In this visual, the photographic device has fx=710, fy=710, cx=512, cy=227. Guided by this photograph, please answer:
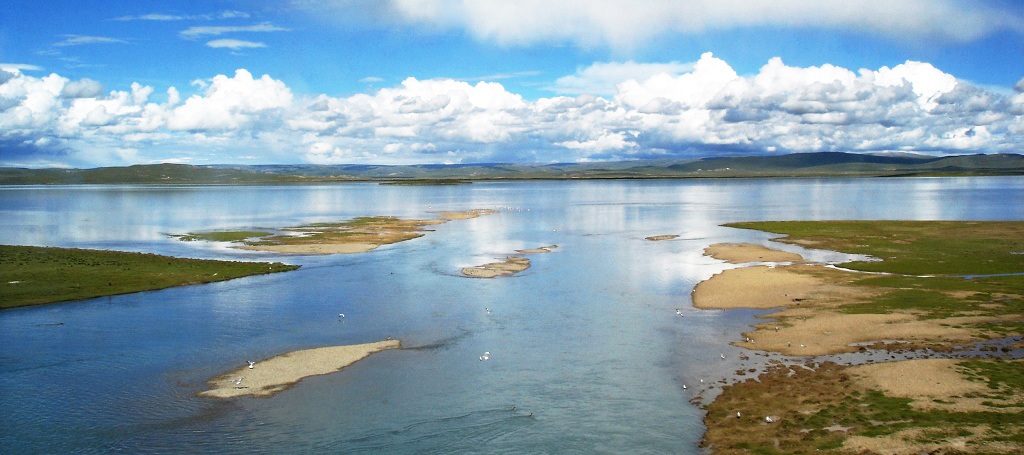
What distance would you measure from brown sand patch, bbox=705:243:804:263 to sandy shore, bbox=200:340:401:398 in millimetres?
34436

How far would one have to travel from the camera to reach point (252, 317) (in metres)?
36.3

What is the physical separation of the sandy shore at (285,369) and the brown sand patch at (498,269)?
18.5m

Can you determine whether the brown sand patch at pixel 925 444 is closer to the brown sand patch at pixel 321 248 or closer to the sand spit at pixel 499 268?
the sand spit at pixel 499 268

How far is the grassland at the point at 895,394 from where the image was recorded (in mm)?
19172

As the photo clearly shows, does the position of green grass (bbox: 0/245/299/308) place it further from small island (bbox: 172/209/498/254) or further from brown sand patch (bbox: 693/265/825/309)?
brown sand patch (bbox: 693/265/825/309)

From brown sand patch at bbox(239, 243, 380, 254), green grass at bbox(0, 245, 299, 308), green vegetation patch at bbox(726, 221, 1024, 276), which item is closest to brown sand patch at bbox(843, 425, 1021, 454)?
green vegetation patch at bbox(726, 221, 1024, 276)

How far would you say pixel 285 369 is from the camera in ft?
89.5

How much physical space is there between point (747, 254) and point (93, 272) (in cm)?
4863

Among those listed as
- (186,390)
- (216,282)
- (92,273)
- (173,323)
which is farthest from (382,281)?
(186,390)

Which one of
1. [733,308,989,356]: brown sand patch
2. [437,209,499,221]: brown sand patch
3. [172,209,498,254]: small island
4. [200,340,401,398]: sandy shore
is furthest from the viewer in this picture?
[437,209,499,221]: brown sand patch

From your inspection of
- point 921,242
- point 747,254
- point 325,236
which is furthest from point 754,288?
point 325,236

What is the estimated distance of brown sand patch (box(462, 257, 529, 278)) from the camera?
49625 mm

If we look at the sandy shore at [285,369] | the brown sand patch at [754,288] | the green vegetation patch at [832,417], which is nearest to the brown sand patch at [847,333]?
the green vegetation patch at [832,417]

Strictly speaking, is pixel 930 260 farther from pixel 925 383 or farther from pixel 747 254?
pixel 925 383
